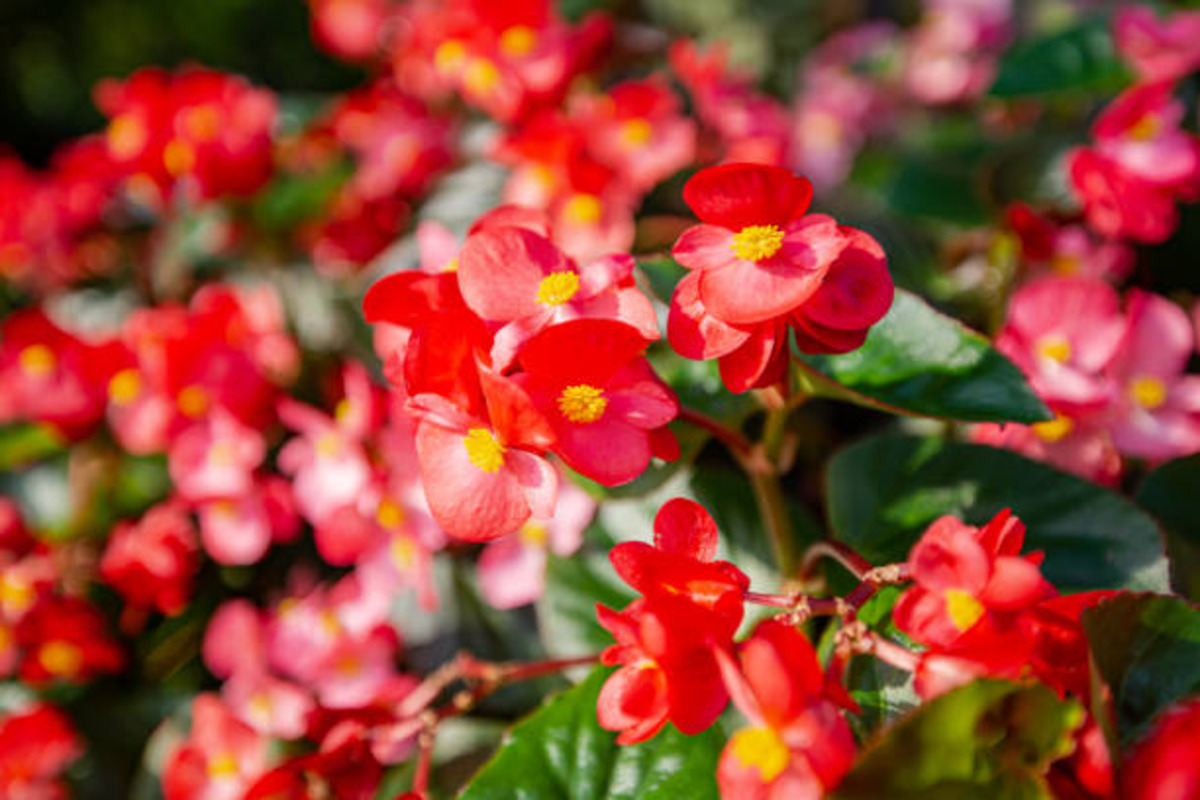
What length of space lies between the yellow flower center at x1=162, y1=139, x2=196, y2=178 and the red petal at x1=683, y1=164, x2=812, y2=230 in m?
0.78

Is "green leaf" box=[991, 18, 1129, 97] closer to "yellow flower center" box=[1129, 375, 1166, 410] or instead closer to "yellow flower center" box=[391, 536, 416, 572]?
"yellow flower center" box=[1129, 375, 1166, 410]

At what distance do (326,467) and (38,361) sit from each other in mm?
398

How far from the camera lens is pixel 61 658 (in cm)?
83

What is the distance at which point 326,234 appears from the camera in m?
1.05

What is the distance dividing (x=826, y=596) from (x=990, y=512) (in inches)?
4.1

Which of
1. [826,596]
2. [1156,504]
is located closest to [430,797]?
[826,596]

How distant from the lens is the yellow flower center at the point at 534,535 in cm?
73

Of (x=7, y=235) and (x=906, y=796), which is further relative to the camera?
(x=7, y=235)

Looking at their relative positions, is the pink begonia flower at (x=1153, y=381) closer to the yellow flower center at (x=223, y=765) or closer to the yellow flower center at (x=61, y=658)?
the yellow flower center at (x=223, y=765)

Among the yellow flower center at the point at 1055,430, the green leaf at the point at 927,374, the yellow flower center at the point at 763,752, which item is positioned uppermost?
the green leaf at the point at 927,374

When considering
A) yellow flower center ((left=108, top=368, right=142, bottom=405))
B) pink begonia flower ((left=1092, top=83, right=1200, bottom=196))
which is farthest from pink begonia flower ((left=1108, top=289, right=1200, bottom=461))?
yellow flower center ((left=108, top=368, right=142, bottom=405))

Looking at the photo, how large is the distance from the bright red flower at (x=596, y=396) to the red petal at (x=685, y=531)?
3cm

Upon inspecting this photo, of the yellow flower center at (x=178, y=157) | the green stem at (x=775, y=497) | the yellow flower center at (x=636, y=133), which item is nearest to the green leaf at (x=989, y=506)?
the green stem at (x=775, y=497)

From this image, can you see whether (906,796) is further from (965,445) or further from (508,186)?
(508,186)
